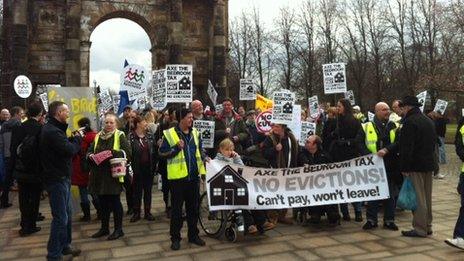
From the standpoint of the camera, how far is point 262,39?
164 feet

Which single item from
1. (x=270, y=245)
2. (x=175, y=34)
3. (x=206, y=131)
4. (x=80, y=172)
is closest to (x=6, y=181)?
(x=80, y=172)

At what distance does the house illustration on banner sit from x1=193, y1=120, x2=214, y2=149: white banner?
7.75ft

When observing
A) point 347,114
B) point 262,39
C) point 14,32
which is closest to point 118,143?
point 347,114

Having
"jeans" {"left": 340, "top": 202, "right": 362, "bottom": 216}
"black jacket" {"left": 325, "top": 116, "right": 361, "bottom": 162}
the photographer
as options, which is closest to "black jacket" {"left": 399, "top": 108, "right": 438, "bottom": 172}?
"black jacket" {"left": 325, "top": 116, "right": 361, "bottom": 162}

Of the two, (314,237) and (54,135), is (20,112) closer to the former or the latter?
(54,135)

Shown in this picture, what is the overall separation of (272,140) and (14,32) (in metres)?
22.1

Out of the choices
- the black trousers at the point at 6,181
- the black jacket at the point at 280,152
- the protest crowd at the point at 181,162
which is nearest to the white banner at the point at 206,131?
the protest crowd at the point at 181,162

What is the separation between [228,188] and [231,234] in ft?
2.63

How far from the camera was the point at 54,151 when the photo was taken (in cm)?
711

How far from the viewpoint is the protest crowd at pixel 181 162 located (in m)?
7.30

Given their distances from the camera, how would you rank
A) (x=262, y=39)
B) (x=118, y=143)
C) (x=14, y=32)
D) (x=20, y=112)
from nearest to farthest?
(x=118, y=143) < (x=20, y=112) < (x=14, y=32) < (x=262, y=39)

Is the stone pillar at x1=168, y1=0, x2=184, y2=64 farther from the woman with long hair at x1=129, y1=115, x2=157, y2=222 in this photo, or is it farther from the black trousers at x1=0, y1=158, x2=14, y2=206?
the woman with long hair at x1=129, y1=115, x2=157, y2=222

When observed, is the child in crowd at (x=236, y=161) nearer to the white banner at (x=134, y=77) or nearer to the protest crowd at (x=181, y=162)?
the protest crowd at (x=181, y=162)

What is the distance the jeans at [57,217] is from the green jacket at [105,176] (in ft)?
4.54
